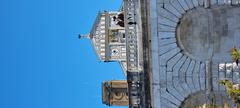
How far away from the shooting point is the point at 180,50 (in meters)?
29.3

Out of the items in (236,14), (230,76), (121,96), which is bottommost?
(121,96)

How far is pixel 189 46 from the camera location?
2930 cm

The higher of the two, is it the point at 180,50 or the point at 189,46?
the point at 189,46

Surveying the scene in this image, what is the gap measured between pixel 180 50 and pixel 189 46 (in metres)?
0.35

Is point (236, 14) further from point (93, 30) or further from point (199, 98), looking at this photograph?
point (93, 30)

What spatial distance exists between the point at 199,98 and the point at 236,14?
3.24 meters

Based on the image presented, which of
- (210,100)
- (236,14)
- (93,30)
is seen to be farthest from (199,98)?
(93,30)

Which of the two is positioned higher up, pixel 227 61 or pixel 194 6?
pixel 194 6

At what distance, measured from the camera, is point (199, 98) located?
96.0 ft

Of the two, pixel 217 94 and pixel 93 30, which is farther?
pixel 93 30

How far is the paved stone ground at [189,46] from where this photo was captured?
28.9 m

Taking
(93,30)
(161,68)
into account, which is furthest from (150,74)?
(93,30)

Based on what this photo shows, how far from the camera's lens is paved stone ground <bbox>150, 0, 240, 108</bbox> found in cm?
2894

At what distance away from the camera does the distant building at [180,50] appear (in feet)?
94.9
